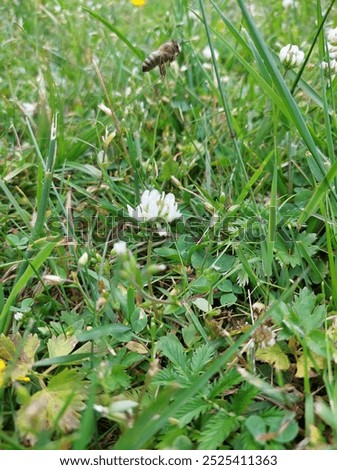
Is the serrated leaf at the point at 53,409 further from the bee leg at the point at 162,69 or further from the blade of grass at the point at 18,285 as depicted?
the bee leg at the point at 162,69

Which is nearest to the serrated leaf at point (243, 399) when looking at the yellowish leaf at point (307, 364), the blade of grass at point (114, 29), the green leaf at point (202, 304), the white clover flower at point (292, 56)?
the yellowish leaf at point (307, 364)

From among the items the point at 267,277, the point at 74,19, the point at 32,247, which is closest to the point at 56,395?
the point at 32,247

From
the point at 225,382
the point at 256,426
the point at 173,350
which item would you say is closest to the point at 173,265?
the point at 173,350

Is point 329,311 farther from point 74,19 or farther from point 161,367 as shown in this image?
point 74,19

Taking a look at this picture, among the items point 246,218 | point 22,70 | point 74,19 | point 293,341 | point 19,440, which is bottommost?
point 19,440

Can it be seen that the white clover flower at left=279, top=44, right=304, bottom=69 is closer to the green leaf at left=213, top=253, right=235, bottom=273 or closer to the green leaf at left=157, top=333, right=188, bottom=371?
the green leaf at left=213, top=253, right=235, bottom=273

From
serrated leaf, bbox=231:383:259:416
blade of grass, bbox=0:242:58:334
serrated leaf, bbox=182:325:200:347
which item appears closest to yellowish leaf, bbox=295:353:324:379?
serrated leaf, bbox=231:383:259:416
